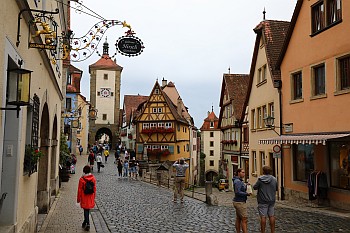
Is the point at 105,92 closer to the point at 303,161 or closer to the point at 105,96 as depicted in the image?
the point at 105,96

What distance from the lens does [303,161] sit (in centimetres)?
1783

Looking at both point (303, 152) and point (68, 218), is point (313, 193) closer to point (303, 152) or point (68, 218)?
point (303, 152)

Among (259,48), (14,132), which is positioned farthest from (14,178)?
(259,48)

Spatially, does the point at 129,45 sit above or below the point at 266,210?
above

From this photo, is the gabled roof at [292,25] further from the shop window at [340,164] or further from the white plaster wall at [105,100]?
the white plaster wall at [105,100]

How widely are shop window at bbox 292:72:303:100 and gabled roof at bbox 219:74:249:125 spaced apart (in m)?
12.4

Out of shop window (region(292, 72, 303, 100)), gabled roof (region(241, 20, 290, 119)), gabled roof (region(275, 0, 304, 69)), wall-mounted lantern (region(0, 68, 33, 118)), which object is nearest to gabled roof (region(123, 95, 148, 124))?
gabled roof (region(241, 20, 290, 119))

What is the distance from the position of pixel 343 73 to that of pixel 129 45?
359 inches

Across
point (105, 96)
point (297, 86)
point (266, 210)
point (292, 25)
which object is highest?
point (105, 96)

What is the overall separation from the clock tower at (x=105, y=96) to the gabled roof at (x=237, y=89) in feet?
129

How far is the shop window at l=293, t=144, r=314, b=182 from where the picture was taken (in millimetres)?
17053

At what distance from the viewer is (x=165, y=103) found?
44250mm

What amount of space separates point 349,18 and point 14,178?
42.4 feet

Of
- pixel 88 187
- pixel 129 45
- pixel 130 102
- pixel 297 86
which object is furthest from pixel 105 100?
pixel 129 45
